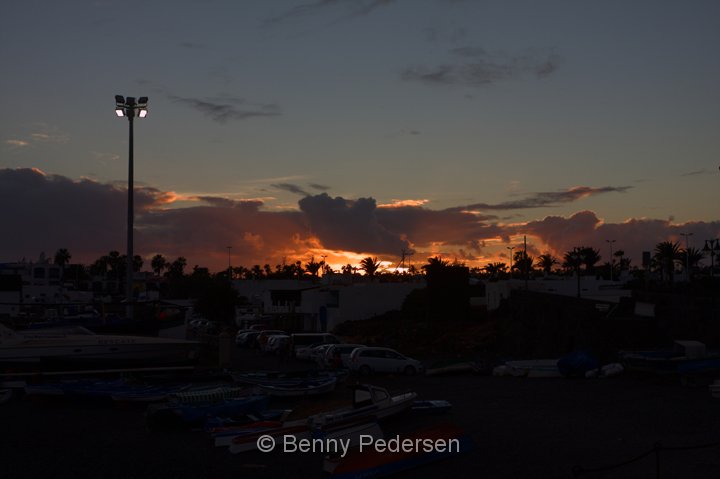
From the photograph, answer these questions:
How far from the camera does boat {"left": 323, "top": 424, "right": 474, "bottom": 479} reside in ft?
51.3

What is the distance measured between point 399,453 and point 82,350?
21.2 m

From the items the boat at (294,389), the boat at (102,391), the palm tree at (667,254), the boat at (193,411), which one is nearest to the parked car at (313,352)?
the boat at (294,389)

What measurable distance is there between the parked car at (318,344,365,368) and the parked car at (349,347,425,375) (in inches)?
25.3

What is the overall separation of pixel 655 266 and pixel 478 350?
83.0 m

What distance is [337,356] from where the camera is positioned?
3681 centimetres

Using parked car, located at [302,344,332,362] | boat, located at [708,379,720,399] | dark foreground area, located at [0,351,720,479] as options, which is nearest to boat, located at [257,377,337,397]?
dark foreground area, located at [0,351,720,479]

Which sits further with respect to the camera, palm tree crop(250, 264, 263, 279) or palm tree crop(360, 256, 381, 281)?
palm tree crop(250, 264, 263, 279)

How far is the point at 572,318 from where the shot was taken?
42094mm

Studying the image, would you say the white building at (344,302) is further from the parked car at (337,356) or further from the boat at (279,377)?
the boat at (279,377)

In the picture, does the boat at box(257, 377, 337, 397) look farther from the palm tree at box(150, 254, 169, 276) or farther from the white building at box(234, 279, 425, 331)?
the palm tree at box(150, 254, 169, 276)

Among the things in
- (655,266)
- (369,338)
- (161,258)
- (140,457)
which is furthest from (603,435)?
(161,258)

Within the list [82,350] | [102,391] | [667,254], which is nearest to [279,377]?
[102,391]

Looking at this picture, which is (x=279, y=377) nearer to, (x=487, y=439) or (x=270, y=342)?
(x=487, y=439)

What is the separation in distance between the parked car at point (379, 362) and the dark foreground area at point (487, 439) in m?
6.86
